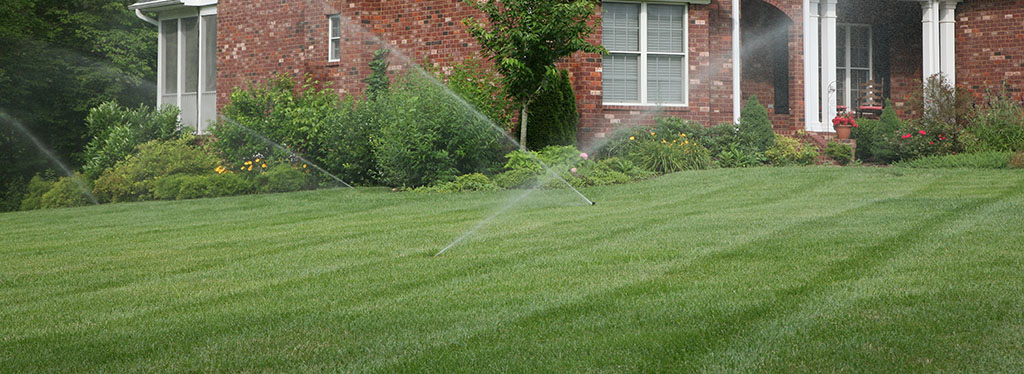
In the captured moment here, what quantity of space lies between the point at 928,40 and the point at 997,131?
3.78 m

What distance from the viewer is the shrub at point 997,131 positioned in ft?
46.2

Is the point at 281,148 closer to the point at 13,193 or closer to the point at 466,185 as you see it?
the point at 466,185

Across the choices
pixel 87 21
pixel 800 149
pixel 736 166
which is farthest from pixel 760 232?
pixel 87 21

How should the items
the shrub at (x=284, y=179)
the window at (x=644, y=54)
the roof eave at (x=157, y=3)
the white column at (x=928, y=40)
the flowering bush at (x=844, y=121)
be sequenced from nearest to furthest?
1. the shrub at (x=284, y=179)
2. the window at (x=644, y=54)
3. the flowering bush at (x=844, y=121)
4. the white column at (x=928, y=40)
5. the roof eave at (x=157, y=3)

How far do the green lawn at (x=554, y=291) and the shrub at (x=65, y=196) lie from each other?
23.5ft

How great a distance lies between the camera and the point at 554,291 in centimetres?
526

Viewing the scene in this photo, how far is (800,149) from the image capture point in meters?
15.7

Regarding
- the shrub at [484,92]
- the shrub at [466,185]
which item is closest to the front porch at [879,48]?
the shrub at [484,92]

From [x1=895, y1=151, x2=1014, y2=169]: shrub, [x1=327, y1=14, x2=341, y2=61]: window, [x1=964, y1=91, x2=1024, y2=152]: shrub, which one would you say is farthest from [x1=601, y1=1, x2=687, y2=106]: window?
[x1=327, y1=14, x2=341, y2=61]: window

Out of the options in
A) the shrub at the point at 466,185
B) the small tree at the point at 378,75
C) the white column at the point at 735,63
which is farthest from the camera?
the small tree at the point at 378,75

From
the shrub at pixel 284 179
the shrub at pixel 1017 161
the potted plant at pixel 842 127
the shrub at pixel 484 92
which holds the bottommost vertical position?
the shrub at pixel 284 179

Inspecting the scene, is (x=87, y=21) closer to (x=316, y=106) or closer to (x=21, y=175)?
(x=21, y=175)

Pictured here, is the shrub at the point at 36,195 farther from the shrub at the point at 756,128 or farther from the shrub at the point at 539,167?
the shrub at the point at 756,128

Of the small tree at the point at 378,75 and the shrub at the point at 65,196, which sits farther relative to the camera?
the small tree at the point at 378,75
